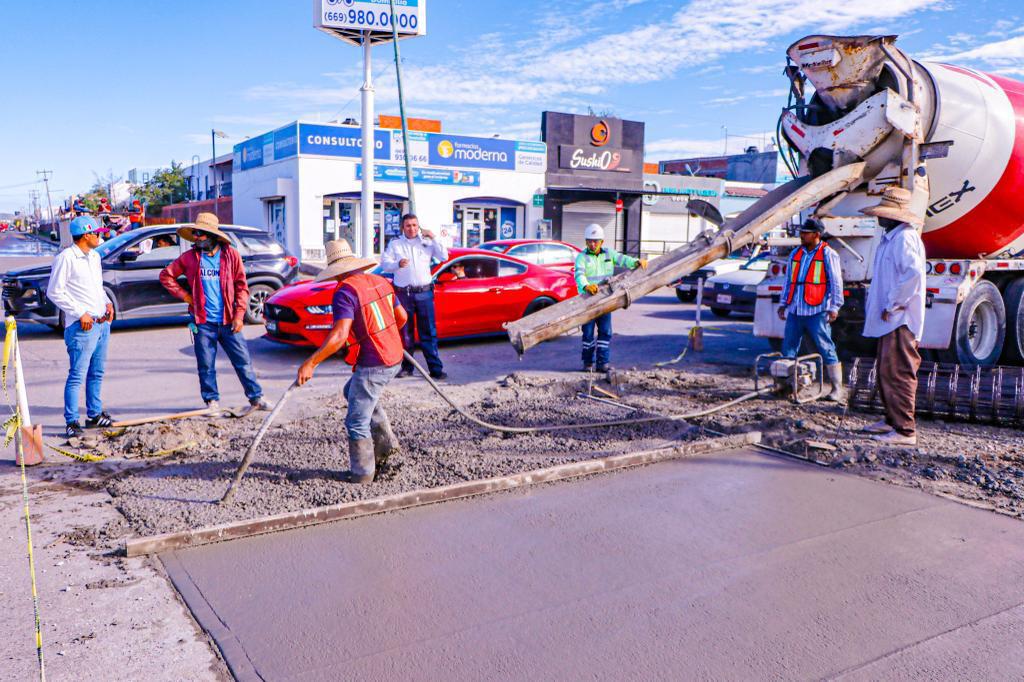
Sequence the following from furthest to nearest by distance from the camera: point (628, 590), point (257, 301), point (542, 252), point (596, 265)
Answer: point (542, 252), point (257, 301), point (596, 265), point (628, 590)

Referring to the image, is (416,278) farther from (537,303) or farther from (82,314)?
(82,314)

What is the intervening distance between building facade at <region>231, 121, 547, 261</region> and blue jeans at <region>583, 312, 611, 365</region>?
20.7 metres

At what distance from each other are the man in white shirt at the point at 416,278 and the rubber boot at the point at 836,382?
445cm

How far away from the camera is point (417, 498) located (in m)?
5.20

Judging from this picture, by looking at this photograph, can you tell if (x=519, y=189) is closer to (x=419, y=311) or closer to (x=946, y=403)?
(x=419, y=311)

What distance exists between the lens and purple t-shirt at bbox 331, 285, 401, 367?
5.29 metres

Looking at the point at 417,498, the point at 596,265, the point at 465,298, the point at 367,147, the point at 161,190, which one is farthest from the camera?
the point at 161,190

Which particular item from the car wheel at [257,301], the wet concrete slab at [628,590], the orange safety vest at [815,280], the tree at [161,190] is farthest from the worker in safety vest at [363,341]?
the tree at [161,190]

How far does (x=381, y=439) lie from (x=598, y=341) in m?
4.48

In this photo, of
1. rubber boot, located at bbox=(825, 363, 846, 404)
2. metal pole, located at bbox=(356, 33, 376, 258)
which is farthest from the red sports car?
metal pole, located at bbox=(356, 33, 376, 258)

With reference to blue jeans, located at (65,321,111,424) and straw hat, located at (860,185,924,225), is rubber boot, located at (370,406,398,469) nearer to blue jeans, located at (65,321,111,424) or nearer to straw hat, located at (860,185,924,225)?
blue jeans, located at (65,321,111,424)

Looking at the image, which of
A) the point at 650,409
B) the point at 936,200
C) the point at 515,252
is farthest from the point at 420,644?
the point at 515,252

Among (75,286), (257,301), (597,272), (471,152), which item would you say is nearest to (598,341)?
(597,272)

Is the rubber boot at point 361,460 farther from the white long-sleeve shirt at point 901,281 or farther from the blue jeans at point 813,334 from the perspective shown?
the blue jeans at point 813,334
